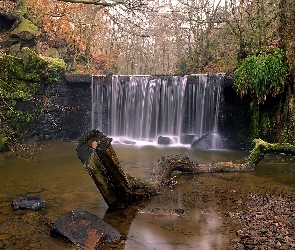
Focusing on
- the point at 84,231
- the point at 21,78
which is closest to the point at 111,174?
the point at 84,231

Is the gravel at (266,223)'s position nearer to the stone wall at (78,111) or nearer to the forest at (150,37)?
the forest at (150,37)

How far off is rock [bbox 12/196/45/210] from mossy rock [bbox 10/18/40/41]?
10677 millimetres

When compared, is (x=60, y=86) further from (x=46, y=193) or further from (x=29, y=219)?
(x=29, y=219)

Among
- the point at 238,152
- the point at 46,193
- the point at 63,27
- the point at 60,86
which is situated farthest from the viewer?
the point at 63,27

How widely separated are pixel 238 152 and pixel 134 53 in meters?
20.2

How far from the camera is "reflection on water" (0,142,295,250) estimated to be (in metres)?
4.06

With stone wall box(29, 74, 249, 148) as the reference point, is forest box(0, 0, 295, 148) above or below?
above

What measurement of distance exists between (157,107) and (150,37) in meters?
4.98

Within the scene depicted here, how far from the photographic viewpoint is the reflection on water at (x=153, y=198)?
13.3 ft

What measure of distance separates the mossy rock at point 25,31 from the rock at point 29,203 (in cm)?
1068

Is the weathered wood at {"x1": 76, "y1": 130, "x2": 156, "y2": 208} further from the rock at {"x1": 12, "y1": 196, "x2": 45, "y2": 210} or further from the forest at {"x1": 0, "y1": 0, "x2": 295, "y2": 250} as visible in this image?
the rock at {"x1": 12, "y1": 196, "x2": 45, "y2": 210}

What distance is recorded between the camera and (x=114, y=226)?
446 cm

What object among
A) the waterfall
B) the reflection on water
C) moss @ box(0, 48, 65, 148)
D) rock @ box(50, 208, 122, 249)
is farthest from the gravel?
moss @ box(0, 48, 65, 148)

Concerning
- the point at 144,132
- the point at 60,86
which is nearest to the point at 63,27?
the point at 60,86
